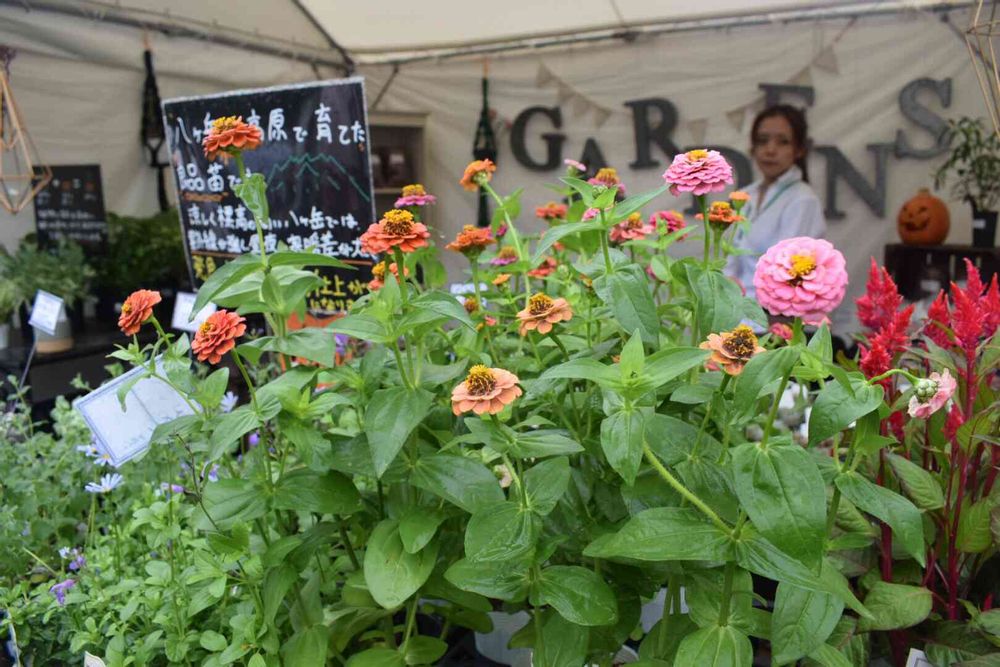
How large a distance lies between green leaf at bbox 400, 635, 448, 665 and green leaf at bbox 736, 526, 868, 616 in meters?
0.41

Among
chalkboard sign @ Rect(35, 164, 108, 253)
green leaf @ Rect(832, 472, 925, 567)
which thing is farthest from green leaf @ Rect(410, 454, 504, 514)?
chalkboard sign @ Rect(35, 164, 108, 253)

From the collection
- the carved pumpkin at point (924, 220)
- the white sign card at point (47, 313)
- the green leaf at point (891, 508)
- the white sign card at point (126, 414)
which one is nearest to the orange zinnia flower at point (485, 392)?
the green leaf at point (891, 508)

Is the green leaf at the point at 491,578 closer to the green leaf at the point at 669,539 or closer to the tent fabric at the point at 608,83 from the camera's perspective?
the green leaf at the point at 669,539

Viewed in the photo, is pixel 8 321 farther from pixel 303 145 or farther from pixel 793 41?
pixel 793 41

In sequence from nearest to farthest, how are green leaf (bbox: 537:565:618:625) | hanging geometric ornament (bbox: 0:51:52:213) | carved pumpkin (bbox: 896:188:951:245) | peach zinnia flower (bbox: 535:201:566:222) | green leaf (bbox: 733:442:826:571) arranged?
green leaf (bbox: 733:442:826:571) < green leaf (bbox: 537:565:618:625) < peach zinnia flower (bbox: 535:201:566:222) < hanging geometric ornament (bbox: 0:51:52:213) < carved pumpkin (bbox: 896:188:951:245)

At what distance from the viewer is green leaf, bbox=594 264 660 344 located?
0.76 m

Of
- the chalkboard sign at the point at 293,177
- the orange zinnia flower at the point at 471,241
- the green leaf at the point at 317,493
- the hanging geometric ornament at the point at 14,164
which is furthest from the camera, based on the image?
the hanging geometric ornament at the point at 14,164

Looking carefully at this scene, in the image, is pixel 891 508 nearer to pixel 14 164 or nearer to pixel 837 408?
pixel 837 408

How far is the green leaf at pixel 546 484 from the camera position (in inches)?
28.1

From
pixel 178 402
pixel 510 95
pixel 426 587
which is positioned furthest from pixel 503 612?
pixel 510 95

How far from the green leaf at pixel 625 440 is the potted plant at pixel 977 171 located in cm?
269

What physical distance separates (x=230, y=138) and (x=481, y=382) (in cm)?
47

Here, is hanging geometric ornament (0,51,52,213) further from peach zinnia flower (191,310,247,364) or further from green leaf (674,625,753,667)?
green leaf (674,625,753,667)

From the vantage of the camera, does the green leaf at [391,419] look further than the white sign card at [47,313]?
No
